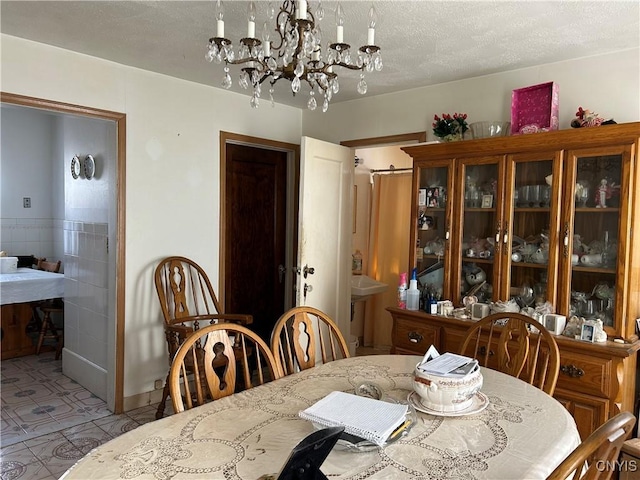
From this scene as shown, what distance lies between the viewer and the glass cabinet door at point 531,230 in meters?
2.51

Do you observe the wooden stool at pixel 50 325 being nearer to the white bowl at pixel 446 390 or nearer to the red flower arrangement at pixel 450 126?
the red flower arrangement at pixel 450 126

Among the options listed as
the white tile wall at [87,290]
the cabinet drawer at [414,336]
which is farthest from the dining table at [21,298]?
the cabinet drawer at [414,336]

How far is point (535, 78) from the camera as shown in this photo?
2852 mm

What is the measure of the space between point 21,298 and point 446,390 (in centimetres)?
380

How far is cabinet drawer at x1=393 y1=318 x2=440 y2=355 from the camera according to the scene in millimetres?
2879

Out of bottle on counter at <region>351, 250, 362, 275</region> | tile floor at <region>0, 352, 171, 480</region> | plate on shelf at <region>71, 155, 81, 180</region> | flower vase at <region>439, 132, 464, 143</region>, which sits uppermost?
flower vase at <region>439, 132, 464, 143</region>

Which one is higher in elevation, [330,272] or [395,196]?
[395,196]

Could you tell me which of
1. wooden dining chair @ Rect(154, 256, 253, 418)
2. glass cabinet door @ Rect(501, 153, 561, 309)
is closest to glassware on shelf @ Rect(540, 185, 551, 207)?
glass cabinet door @ Rect(501, 153, 561, 309)

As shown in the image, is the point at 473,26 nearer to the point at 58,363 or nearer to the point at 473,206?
the point at 473,206

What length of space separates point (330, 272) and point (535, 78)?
76.7 inches

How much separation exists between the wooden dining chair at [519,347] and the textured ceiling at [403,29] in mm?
1394

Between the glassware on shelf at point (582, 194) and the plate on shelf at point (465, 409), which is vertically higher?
the glassware on shelf at point (582, 194)

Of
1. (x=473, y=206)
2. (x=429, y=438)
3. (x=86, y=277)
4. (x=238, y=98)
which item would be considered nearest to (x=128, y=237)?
(x=86, y=277)

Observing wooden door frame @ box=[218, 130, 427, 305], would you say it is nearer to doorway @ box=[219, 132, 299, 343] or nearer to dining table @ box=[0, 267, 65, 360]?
doorway @ box=[219, 132, 299, 343]
